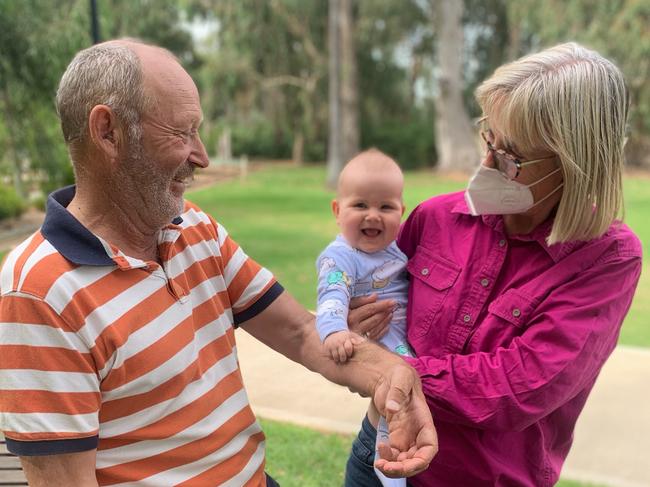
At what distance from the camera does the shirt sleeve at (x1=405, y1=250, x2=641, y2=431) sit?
158cm

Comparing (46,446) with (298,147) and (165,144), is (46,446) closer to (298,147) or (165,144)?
(165,144)

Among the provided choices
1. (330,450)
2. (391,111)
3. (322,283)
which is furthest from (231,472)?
(391,111)

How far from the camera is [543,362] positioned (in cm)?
157

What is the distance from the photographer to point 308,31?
96.2 ft

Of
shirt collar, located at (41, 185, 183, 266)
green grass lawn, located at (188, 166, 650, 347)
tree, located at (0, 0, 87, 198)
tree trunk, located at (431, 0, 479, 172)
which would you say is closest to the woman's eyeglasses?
shirt collar, located at (41, 185, 183, 266)

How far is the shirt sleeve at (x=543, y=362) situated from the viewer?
1.58m

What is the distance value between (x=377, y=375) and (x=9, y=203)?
→ 11.9 m

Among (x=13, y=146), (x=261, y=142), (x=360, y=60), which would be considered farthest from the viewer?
(x=261, y=142)

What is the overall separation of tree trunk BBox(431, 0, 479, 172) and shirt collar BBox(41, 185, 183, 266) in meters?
25.5

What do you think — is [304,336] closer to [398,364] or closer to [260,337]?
[260,337]

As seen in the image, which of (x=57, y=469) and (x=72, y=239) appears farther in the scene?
(x=72, y=239)

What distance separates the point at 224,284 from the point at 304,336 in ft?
1.00

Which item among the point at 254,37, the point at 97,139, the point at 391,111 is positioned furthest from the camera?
the point at 391,111

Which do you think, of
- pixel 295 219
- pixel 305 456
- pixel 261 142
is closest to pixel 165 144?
pixel 305 456
